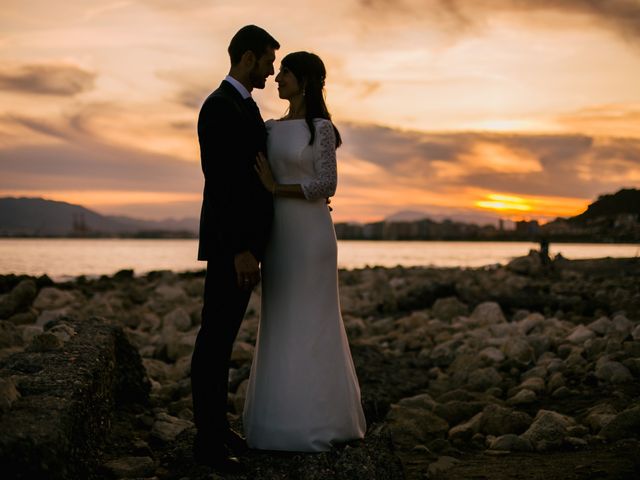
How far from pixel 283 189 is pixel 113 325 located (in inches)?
102

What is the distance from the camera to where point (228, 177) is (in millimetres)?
3756

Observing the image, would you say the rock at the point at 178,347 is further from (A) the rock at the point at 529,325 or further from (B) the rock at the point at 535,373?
(A) the rock at the point at 529,325

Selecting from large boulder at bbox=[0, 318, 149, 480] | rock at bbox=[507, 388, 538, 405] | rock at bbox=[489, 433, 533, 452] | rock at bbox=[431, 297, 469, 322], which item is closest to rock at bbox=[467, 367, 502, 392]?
rock at bbox=[507, 388, 538, 405]

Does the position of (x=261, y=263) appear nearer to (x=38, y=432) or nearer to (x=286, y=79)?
(x=286, y=79)

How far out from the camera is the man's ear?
3887 millimetres

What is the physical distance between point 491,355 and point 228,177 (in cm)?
547

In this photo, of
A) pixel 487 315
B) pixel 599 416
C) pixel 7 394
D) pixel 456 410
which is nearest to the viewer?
pixel 7 394

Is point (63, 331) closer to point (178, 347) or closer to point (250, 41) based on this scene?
point (250, 41)

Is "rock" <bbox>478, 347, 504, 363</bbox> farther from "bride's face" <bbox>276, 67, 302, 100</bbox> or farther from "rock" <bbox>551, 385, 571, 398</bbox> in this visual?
"bride's face" <bbox>276, 67, 302, 100</bbox>

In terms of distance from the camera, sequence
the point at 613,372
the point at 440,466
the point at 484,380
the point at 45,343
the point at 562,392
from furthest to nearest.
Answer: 1. the point at 484,380
2. the point at 613,372
3. the point at 562,392
4. the point at 440,466
5. the point at 45,343

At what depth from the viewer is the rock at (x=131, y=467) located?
4137 mm

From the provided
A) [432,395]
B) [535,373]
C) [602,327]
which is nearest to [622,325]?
[602,327]

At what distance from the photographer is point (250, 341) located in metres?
9.98

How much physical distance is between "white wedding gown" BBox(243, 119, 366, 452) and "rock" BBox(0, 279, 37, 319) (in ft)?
36.3
